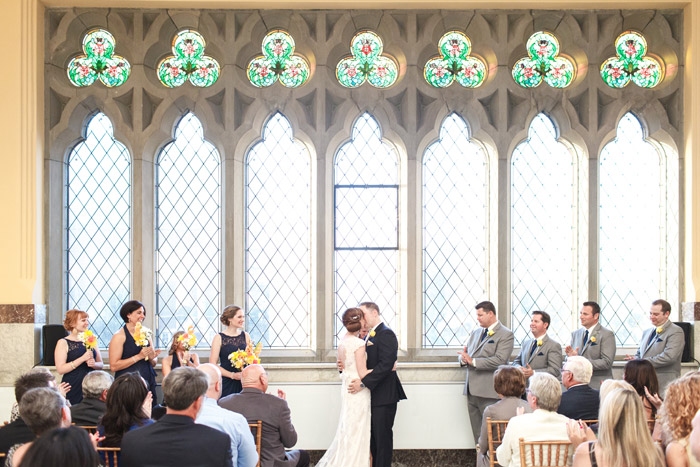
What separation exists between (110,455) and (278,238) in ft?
15.4

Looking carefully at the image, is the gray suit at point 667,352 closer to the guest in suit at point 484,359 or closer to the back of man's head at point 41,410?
the guest in suit at point 484,359

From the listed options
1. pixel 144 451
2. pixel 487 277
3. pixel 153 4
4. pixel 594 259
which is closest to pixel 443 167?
pixel 487 277

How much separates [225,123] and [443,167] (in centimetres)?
235

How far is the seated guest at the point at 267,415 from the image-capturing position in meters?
5.55

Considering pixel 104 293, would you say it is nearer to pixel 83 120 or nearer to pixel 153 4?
pixel 83 120

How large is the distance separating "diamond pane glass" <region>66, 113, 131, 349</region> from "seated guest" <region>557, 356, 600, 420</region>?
5007 millimetres

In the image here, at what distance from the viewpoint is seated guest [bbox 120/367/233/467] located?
12.1 feet

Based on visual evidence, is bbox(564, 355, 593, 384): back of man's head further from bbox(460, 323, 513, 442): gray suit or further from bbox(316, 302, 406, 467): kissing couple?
bbox(460, 323, 513, 442): gray suit

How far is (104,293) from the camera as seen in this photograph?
899cm

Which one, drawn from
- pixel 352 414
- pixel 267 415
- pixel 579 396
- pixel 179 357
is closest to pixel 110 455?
pixel 267 415

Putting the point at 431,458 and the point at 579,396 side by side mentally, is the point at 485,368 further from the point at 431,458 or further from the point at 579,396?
the point at 579,396

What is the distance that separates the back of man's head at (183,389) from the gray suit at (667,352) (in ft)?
17.7

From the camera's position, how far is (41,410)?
12.1ft

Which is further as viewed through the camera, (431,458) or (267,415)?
(431,458)
